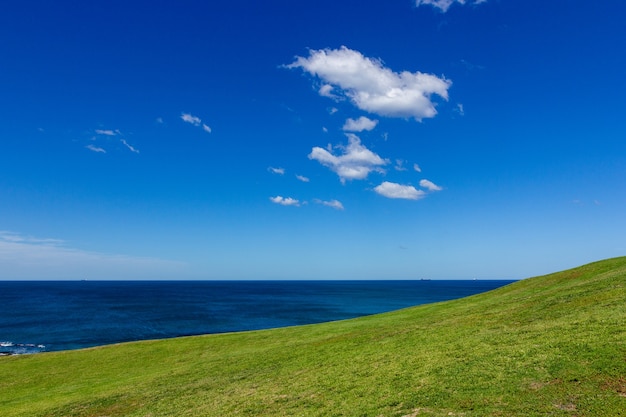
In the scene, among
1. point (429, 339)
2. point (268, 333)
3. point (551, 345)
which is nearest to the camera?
point (551, 345)

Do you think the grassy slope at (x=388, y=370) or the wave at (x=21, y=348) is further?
the wave at (x=21, y=348)

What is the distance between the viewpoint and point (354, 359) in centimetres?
2277

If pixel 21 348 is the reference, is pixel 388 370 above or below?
above

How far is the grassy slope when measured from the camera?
1364 cm

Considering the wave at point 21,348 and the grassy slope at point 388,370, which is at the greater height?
the grassy slope at point 388,370

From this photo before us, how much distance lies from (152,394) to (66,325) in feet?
304

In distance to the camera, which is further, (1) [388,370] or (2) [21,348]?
(2) [21,348]

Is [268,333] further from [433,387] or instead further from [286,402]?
[433,387]

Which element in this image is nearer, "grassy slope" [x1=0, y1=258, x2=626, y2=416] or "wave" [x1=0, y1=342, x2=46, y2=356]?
"grassy slope" [x1=0, y1=258, x2=626, y2=416]

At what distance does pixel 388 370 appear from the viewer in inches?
749

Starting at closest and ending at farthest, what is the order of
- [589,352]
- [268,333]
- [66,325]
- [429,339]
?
[589,352] < [429,339] < [268,333] < [66,325]

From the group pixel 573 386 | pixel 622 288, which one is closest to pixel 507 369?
pixel 573 386

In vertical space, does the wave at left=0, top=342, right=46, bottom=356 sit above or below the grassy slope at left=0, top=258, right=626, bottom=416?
below

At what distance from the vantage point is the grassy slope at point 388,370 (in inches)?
537
